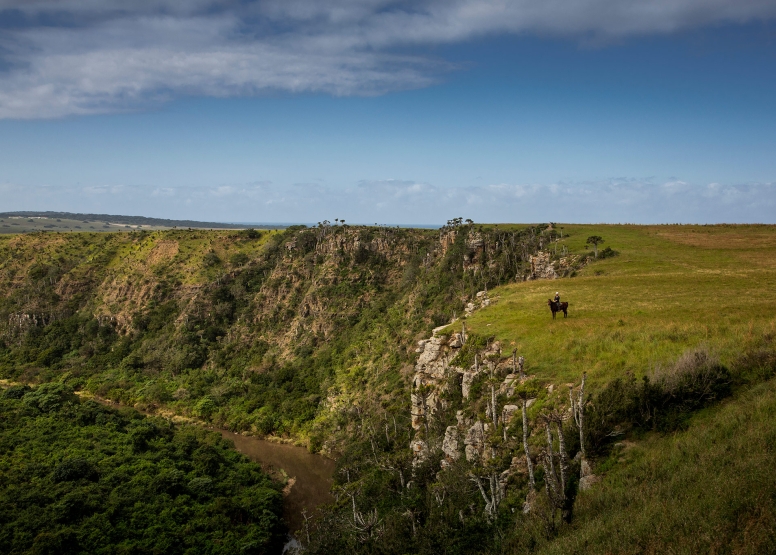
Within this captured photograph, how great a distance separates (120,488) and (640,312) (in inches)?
1815

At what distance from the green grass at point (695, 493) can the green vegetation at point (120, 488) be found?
31.8 m

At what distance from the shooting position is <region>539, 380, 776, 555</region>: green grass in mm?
11891

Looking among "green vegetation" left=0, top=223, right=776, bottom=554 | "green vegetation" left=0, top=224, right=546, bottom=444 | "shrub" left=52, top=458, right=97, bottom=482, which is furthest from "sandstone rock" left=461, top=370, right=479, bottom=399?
"shrub" left=52, top=458, right=97, bottom=482

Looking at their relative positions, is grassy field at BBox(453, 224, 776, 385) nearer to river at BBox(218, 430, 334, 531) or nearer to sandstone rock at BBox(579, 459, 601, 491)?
sandstone rock at BBox(579, 459, 601, 491)

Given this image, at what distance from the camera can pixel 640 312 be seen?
31219mm

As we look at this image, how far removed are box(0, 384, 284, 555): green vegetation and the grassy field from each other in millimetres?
28086

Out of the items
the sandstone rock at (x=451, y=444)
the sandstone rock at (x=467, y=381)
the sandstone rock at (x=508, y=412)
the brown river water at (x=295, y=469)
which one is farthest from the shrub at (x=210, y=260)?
the sandstone rock at (x=508, y=412)

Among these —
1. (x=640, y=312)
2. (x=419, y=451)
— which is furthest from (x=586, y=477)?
(x=640, y=312)

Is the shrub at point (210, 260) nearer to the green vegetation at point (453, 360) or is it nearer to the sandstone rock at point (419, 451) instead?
the green vegetation at point (453, 360)

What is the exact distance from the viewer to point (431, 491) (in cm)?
2659

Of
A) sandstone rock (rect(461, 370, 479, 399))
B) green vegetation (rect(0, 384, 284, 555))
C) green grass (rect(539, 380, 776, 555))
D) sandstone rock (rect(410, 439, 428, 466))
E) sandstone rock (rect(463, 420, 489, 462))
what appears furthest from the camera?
green vegetation (rect(0, 384, 284, 555))

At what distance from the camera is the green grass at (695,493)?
11.9 meters

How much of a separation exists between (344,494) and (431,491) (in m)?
13.0

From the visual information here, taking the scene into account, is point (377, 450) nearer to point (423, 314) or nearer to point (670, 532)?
point (423, 314)
